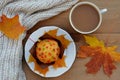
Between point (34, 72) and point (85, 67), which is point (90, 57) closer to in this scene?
point (85, 67)

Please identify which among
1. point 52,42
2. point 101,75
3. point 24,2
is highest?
point 24,2

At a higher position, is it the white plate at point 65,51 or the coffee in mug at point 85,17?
the coffee in mug at point 85,17

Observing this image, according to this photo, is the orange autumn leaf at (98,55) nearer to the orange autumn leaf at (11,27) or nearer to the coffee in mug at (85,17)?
the coffee in mug at (85,17)

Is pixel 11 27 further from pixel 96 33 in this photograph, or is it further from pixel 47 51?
pixel 96 33

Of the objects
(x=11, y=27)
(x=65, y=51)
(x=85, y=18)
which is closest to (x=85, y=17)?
(x=85, y=18)

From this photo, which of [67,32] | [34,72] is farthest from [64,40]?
[34,72]

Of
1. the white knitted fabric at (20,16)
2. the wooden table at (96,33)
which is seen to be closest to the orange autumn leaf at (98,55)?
the wooden table at (96,33)
